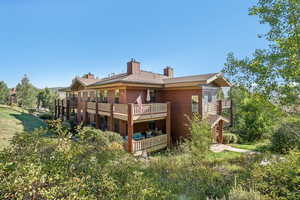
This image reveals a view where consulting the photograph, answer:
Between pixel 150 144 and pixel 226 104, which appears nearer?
pixel 150 144

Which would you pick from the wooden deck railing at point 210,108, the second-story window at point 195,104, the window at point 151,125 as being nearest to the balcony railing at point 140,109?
the second-story window at point 195,104

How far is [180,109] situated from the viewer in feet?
Result: 47.6

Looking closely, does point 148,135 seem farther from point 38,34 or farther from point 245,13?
point 38,34

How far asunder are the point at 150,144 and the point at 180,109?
4860 mm

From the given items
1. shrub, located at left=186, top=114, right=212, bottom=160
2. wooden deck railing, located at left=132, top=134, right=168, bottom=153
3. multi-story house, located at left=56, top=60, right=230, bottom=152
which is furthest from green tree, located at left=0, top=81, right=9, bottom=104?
shrub, located at left=186, top=114, right=212, bottom=160

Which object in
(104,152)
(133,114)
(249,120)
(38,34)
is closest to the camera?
(104,152)

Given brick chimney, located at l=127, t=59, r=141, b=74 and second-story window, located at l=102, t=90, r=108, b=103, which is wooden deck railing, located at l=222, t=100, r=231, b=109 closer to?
brick chimney, located at l=127, t=59, r=141, b=74

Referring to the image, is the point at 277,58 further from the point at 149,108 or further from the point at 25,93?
the point at 25,93

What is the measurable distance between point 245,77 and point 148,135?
377 inches

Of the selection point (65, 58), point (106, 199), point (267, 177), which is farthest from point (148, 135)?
point (65, 58)

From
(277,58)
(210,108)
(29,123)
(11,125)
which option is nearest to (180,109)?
(210,108)

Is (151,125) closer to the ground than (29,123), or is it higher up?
higher up

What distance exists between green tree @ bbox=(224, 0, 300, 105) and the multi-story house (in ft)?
15.6

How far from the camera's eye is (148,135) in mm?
14000
